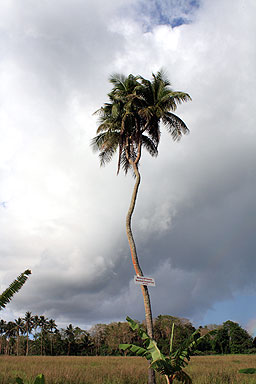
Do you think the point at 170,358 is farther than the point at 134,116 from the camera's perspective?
No

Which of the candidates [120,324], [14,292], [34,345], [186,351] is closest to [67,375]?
[186,351]

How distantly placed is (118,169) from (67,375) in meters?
8.57

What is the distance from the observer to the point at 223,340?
63.2 meters

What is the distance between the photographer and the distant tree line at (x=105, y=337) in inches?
2450

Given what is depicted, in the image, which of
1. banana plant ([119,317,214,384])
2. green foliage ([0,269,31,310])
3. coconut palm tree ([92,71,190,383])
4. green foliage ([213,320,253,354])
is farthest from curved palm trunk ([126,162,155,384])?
green foliage ([213,320,253,354])

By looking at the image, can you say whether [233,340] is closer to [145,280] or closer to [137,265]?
[137,265]

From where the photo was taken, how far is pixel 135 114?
13.5 meters

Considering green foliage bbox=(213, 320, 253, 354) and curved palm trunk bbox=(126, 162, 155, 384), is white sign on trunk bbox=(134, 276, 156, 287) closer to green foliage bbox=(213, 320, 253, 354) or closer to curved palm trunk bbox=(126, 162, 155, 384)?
curved palm trunk bbox=(126, 162, 155, 384)

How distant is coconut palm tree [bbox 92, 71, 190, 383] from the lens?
42.9 feet

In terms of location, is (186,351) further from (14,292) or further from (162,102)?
(162,102)

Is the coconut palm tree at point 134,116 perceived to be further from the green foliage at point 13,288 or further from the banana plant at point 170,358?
the green foliage at point 13,288

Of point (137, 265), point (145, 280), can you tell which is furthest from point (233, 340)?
point (145, 280)

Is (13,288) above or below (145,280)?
below

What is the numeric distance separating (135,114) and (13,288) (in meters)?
11.2
